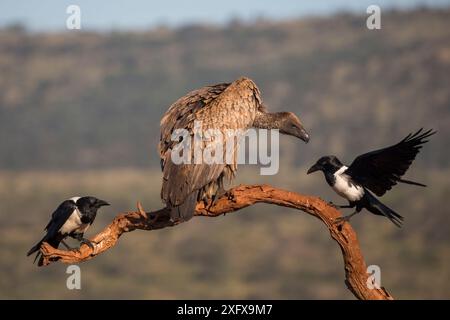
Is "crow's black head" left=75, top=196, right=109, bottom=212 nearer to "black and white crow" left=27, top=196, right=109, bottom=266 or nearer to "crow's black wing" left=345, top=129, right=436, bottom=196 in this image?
"black and white crow" left=27, top=196, right=109, bottom=266

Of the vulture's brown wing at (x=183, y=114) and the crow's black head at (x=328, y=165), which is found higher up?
the vulture's brown wing at (x=183, y=114)

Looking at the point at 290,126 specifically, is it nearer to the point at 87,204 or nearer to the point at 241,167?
the point at 87,204

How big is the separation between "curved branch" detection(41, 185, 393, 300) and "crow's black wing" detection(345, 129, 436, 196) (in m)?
0.67

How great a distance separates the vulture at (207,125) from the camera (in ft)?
46.1

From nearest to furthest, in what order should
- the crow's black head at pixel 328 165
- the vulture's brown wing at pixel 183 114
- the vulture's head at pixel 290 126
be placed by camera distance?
the crow's black head at pixel 328 165, the vulture's brown wing at pixel 183 114, the vulture's head at pixel 290 126

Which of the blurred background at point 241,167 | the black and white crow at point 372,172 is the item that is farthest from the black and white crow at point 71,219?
the blurred background at point 241,167

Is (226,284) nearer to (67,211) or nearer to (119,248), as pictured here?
(119,248)

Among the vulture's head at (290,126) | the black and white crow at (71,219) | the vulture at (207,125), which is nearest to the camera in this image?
the black and white crow at (71,219)

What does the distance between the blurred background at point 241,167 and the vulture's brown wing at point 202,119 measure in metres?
31.5

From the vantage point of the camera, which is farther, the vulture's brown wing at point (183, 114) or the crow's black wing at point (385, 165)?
the vulture's brown wing at point (183, 114)

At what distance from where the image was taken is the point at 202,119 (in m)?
14.7

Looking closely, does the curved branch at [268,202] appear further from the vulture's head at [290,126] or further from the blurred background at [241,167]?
the blurred background at [241,167]

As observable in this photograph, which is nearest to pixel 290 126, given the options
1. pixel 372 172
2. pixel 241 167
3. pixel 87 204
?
pixel 372 172
